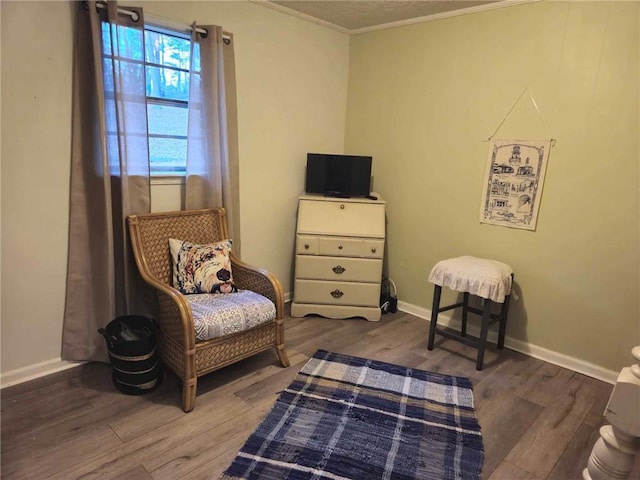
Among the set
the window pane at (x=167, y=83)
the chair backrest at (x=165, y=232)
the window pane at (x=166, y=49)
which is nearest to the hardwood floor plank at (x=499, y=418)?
the chair backrest at (x=165, y=232)

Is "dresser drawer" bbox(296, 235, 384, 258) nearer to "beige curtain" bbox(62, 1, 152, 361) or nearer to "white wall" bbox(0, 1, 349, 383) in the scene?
"white wall" bbox(0, 1, 349, 383)

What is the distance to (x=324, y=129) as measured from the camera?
3.65 metres

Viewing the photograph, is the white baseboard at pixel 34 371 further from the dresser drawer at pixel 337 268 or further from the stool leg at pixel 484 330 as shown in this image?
the stool leg at pixel 484 330

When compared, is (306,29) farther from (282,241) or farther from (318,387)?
(318,387)

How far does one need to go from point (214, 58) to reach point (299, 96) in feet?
2.96

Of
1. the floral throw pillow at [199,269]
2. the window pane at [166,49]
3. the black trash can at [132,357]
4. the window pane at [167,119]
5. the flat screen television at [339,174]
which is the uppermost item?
the window pane at [166,49]

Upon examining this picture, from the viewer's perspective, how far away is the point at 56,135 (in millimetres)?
2180

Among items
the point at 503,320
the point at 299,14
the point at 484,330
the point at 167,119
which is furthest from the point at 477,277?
the point at 299,14

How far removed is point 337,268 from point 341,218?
40 cm

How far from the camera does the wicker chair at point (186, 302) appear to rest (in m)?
2.11

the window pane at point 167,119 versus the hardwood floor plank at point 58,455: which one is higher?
the window pane at point 167,119

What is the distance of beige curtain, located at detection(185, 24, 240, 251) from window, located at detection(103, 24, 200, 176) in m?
0.09

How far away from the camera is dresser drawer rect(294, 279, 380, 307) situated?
10.8 feet

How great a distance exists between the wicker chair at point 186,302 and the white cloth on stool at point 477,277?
1105 millimetres
